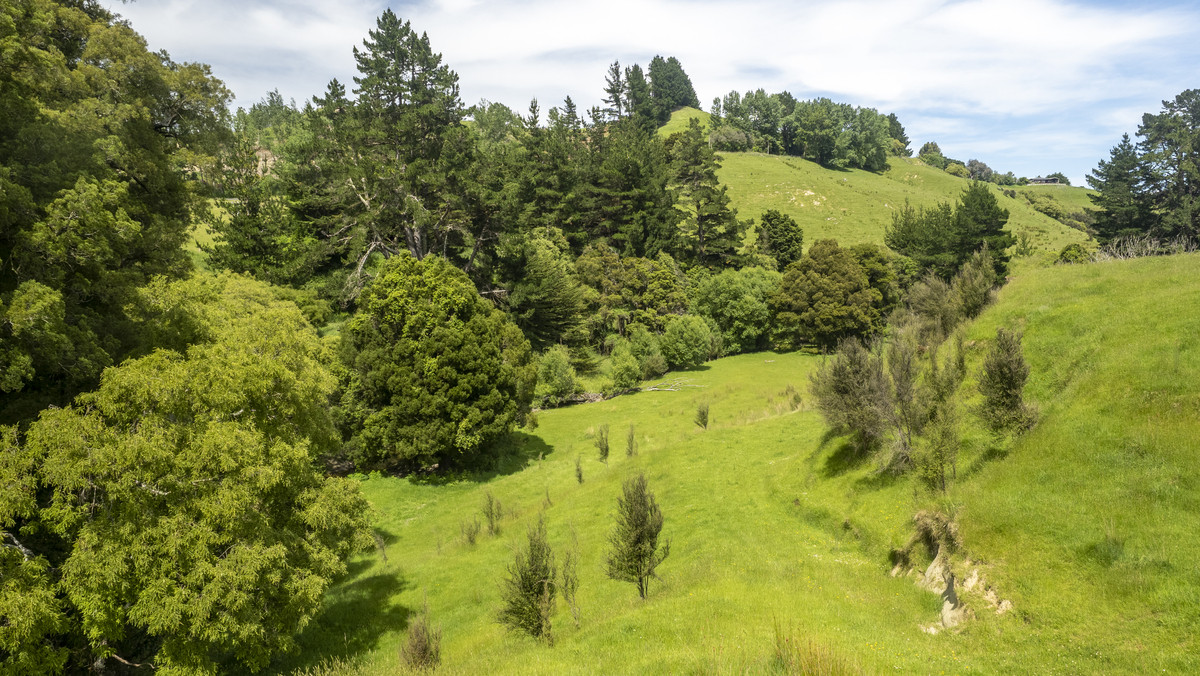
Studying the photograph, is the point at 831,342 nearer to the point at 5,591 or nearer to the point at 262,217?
the point at 262,217

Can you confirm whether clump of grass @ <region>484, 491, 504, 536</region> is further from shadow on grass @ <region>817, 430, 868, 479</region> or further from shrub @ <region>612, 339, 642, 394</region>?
shrub @ <region>612, 339, 642, 394</region>

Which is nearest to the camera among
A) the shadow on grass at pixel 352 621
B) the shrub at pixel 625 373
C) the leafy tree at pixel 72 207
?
the leafy tree at pixel 72 207

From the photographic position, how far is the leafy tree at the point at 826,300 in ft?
187

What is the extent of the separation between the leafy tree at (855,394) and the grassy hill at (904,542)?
1.36 m

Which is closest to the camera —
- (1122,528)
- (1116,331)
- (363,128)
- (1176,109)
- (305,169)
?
(1122,528)

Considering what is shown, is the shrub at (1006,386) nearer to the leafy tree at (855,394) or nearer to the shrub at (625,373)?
the leafy tree at (855,394)

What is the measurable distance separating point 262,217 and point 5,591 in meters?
42.7

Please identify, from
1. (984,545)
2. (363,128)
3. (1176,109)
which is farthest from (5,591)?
(1176,109)

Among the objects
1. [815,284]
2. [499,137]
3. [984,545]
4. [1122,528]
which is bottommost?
[984,545]

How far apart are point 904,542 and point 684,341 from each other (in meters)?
39.4

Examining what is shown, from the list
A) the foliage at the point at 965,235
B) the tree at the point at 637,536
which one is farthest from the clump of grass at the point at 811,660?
the foliage at the point at 965,235

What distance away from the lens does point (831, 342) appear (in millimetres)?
59719

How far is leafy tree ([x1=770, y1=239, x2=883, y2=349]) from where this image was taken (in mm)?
56969

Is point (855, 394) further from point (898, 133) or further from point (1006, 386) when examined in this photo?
point (898, 133)
